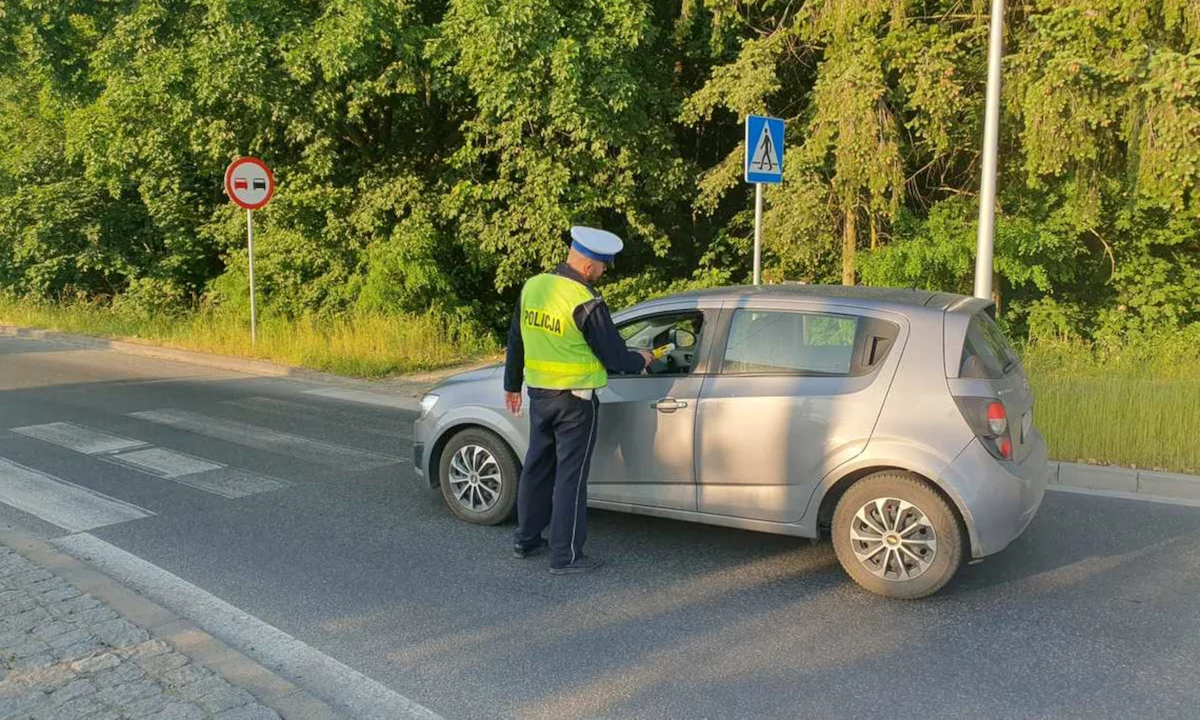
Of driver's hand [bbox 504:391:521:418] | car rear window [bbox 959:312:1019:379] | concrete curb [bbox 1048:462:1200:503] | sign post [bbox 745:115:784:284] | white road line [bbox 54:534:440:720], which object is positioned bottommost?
white road line [bbox 54:534:440:720]

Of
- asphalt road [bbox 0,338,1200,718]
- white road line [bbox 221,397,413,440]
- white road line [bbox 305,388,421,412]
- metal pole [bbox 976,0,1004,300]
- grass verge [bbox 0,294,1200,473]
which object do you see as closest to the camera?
asphalt road [bbox 0,338,1200,718]

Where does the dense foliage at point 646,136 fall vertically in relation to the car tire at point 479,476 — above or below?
above

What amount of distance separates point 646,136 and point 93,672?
11.8 m

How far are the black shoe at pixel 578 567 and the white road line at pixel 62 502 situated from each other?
298cm

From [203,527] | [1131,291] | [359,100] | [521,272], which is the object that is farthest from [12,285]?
[1131,291]

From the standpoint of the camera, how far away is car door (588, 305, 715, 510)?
16.4ft

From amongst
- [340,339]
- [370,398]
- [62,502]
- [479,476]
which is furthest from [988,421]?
[340,339]

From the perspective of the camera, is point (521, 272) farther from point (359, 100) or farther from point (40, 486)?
point (40, 486)

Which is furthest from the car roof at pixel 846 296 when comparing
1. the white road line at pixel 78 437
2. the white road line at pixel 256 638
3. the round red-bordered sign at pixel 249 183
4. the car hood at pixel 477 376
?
the round red-bordered sign at pixel 249 183

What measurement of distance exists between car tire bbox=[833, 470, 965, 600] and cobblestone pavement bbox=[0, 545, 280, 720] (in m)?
2.86

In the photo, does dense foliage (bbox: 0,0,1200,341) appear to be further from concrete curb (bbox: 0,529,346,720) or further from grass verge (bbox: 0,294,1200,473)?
concrete curb (bbox: 0,529,346,720)

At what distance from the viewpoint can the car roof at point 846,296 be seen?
4.75 metres

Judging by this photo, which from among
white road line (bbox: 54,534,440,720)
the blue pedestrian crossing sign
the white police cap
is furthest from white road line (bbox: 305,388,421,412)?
the white police cap

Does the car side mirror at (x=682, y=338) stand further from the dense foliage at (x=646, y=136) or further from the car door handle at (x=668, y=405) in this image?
the dense foliage at (x=646, y=136)
